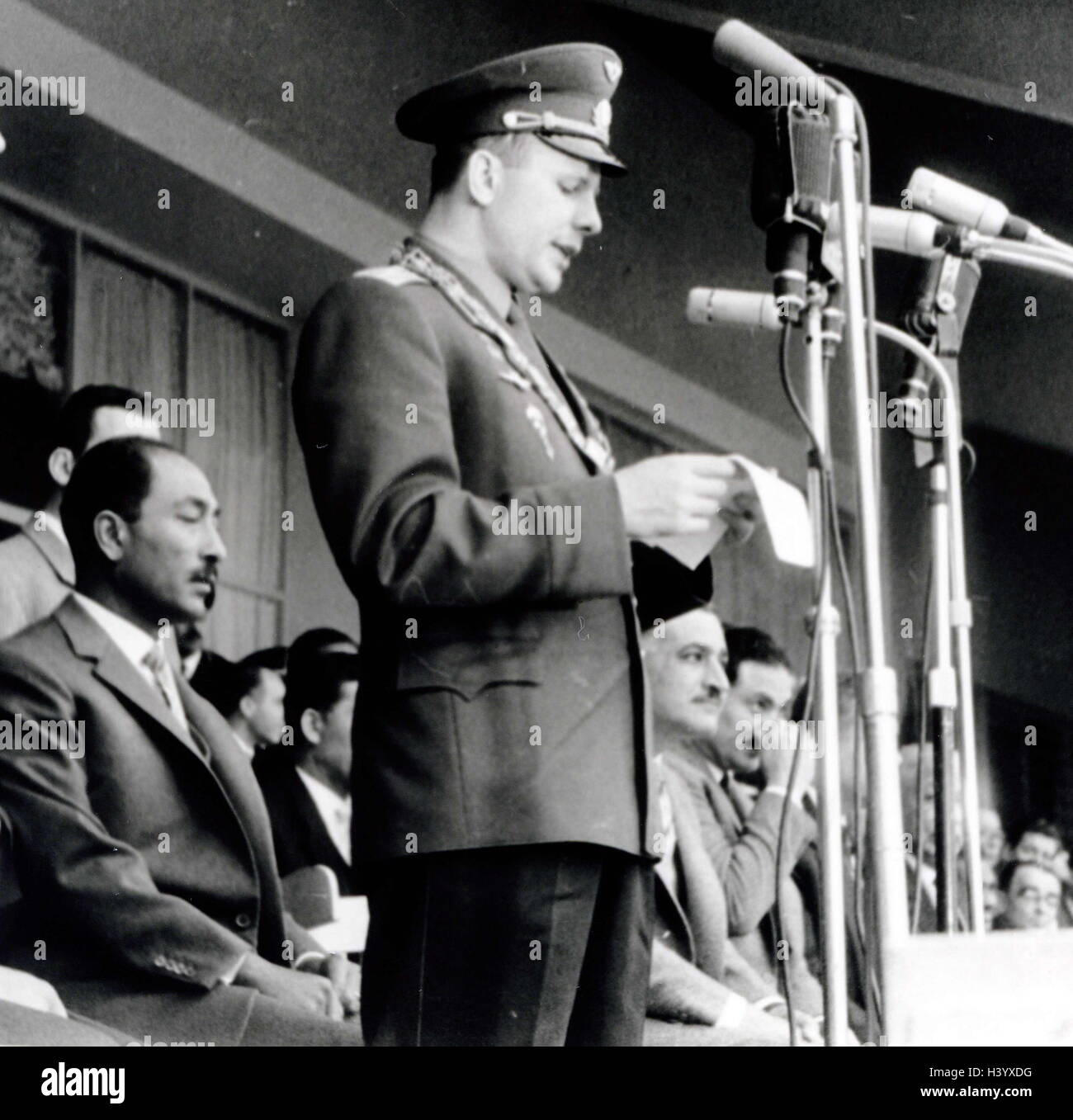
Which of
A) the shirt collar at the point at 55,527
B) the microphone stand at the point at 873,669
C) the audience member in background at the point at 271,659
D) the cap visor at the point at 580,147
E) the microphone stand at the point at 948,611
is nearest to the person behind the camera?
the microphone stand at the point at 873,669

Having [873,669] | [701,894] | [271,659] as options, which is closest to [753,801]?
[701,894]

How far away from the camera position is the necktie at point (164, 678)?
8.60 feet

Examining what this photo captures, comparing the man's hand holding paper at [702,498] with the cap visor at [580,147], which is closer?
the man's hand holding paper at [702,498]

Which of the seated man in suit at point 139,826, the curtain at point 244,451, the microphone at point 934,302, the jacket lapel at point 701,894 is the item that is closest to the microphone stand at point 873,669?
the microphone at point 934,302

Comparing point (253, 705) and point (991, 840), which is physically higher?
point (253, 705)

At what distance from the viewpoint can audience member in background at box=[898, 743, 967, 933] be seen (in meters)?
2.38

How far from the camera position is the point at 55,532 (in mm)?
2705

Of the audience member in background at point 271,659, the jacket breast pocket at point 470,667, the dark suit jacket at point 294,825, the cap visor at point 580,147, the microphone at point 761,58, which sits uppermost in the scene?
the microphone at point 761,58

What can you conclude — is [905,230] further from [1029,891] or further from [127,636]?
[1029,891]

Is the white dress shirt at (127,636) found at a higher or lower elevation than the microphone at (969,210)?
lower

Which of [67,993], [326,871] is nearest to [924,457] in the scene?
[326,871]

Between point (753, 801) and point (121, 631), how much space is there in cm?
125

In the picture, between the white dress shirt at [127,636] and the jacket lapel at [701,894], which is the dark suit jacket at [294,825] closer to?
the white dress shirt at [127,636]
